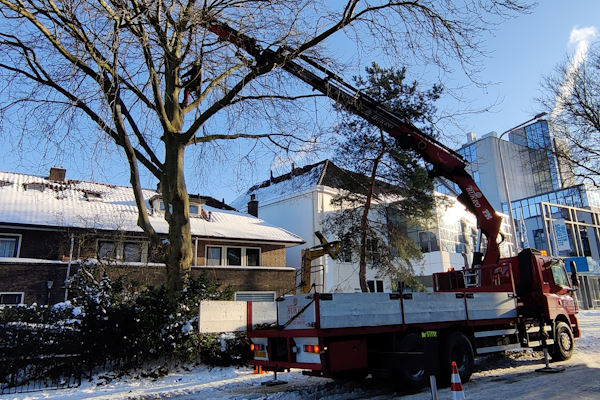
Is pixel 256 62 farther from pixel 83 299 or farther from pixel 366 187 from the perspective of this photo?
pixel 366 187

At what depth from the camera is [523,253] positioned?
1165 centimetres

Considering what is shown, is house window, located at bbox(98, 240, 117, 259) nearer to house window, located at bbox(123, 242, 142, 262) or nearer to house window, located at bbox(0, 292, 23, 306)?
house window, located at bbox(123, 242, 142, 262)

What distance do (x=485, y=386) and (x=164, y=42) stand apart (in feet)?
29.8

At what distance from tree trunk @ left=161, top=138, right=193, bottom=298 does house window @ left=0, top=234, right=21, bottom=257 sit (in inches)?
480

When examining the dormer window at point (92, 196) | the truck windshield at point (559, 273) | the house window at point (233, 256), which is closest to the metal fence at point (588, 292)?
the house window at point (233, 256)

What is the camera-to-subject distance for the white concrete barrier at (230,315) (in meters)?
8.46

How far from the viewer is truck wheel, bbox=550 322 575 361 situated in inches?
432

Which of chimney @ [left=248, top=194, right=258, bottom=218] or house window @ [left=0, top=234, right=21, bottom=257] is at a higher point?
chimney @ [left=248, top=194, right=258, bottom=218]

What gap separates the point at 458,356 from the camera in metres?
8.77

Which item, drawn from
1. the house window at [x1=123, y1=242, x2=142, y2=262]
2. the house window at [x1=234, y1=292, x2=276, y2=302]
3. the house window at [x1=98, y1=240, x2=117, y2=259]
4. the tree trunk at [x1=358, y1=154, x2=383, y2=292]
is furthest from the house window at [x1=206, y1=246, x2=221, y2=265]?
the tree trunk at [x1=358, y1=154, x2=383, y2=292]

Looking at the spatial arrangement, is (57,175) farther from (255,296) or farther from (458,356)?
(458,356)

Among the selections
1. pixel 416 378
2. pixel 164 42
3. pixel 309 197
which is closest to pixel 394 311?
pixel 416 378

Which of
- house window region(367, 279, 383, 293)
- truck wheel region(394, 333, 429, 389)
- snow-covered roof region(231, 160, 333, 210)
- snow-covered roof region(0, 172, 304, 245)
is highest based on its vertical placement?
snow-covered roof region(231, 160, 333, 210)

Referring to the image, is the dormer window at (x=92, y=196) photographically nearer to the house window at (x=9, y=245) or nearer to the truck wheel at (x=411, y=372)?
the house window at (x=9, y=245)
